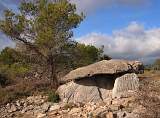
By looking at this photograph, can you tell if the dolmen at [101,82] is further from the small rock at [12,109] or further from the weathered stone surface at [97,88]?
the small rock at [12,109]

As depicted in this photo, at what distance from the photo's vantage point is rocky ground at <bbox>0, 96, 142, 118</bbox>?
784 inches

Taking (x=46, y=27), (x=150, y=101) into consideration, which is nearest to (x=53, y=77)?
(x=46, y=27)

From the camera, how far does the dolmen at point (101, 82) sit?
2431cm

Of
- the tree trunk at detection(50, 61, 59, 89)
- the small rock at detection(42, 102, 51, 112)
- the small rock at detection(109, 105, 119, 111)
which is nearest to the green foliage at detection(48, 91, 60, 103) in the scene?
the small rock at detection(42, 102, 51, 112)

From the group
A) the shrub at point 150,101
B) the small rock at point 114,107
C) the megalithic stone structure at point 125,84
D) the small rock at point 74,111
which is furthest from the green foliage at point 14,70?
the shrub at point 150,101

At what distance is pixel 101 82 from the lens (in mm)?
25453

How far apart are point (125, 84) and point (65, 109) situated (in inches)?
143

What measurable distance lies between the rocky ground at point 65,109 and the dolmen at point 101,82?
116 centimetres

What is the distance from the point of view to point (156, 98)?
1667 cm

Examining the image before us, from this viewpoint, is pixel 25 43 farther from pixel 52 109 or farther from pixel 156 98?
pixel 156 98

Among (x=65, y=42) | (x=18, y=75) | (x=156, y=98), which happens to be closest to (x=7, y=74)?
(x=18, y=75)

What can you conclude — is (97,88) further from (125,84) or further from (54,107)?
(54,107)

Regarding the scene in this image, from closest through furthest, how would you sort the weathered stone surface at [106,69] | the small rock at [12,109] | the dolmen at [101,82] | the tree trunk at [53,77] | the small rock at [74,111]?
1. the small rock at [74,111]
2. the small rock at [12,109]
3. the dolmen at [101,82]
4. the weathered stone surface at [106,69]
5. the tree trunk at [53,77]

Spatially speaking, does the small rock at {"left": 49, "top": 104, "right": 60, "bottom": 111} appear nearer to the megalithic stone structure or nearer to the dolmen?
the dolmen
